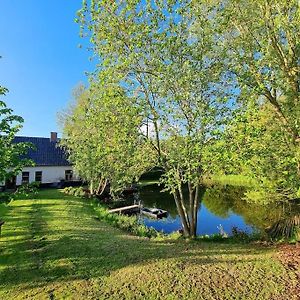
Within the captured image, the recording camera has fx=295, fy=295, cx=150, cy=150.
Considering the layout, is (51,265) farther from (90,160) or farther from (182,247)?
(90,160)

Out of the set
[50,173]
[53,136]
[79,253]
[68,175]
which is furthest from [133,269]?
[53,136]

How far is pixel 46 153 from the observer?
38.6 metres

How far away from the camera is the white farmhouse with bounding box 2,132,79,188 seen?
35.5m

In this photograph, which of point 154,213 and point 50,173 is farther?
point 50,173

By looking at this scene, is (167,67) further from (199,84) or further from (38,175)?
(38,175)

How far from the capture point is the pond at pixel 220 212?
60.7 ft

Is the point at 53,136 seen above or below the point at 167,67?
above

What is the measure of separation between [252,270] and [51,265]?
5.56 meters

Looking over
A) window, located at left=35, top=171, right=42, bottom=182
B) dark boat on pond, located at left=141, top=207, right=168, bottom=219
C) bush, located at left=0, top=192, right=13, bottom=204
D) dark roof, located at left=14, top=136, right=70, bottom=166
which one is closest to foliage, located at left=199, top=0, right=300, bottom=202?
bush, located at left=0, top=192, right=13, bottom=204

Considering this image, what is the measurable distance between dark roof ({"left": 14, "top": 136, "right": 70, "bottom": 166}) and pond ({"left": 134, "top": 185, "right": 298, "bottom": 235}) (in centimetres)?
1178

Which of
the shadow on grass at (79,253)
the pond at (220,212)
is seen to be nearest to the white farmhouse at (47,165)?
the pond at (220,212)

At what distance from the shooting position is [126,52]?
1137 cm

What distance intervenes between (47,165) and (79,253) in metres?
29.4

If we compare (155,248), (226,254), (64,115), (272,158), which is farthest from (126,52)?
(64,115)
